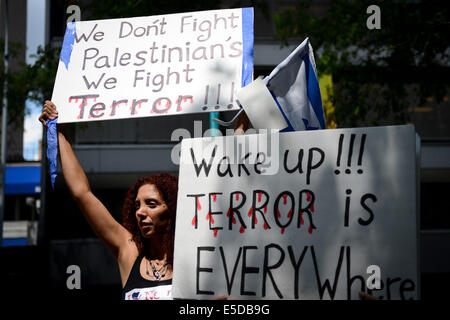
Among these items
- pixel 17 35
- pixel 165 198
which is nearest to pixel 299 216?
pixel 165 198

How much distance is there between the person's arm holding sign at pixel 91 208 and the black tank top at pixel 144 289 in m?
0.22

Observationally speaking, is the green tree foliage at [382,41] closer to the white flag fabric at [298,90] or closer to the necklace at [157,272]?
the white flag fabric at [298,90]

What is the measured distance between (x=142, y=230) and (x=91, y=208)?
29 cm

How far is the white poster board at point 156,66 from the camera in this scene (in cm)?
283

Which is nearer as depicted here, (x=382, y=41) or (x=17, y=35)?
(x=382, y=41)

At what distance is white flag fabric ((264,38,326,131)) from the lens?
8.71 ft

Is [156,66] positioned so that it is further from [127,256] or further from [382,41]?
[382,41]

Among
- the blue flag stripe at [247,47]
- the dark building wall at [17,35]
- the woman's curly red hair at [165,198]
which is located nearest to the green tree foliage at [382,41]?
the blue flag stripe at [247,47]

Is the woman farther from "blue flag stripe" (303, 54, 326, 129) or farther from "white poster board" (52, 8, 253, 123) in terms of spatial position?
Result: "blue flag stripe" (303, 54, 326, 129)

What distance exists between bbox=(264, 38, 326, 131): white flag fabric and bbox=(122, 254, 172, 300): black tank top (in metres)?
0.91

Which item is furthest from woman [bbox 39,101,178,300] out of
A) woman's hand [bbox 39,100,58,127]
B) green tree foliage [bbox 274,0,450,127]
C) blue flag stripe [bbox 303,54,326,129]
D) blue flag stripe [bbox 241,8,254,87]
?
green tree foliage [bbox 274,0,450,127]

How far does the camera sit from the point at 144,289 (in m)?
2.50
